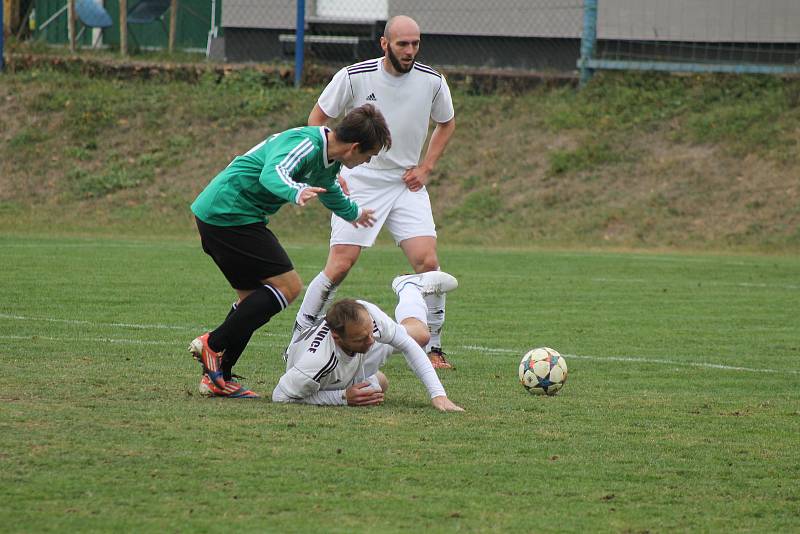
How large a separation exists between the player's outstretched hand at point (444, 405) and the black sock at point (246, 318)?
3.24 ft

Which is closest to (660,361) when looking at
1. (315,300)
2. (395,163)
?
(395,163)

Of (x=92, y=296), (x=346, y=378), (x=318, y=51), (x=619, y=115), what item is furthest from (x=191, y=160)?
(x=346, y=378)

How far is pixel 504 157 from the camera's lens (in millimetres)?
20844

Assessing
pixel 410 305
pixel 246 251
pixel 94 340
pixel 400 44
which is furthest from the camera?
pixel 94 340

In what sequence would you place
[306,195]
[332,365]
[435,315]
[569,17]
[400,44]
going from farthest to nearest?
1. [569,17]
2. [435,315]
3. [400,44]
4. [332,365]
5. [306,195]

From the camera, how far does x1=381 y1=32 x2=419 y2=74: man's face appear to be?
8.30 m

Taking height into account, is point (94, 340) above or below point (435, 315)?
below

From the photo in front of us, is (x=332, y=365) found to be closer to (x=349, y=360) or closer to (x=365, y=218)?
(x=349, y=360)

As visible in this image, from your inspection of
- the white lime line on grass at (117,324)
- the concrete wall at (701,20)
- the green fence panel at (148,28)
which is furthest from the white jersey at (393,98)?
the green fence panel at (148,28)

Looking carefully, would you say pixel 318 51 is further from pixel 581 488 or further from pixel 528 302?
pixel 581 488

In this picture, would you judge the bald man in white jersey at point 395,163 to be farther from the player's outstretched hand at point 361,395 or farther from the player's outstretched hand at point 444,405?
the player's outstretched hand at point 444,405

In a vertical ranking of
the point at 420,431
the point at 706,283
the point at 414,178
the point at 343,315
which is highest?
the point at 414,178

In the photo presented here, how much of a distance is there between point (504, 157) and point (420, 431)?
15.3 m

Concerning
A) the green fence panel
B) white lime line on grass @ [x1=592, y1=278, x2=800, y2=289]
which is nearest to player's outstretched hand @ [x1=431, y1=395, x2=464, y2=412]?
white lime line on grass @ [x1=592, y1=278, x2=800, y2=289]
